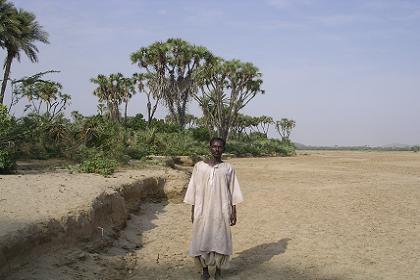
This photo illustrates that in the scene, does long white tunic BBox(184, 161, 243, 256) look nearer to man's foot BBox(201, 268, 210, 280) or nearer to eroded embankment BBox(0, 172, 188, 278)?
man's foot BBox(201, 268, 210, 280)

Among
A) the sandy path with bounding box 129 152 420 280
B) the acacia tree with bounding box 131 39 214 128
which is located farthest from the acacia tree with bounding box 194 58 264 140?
the sandy path with bounding box 129 152 420 280

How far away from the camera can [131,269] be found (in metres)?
5.84

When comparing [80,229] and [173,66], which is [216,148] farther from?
[173,66]

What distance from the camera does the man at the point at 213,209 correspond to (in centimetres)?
525

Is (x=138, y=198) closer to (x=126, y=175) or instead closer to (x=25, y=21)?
(x=126, y=175)

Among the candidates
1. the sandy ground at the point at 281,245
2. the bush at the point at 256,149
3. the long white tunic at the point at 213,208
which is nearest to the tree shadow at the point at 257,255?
the sandy ground at the point at 281,245

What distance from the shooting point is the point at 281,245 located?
7184mm

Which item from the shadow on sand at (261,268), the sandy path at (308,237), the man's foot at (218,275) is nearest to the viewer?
the man's foot at (218,275)

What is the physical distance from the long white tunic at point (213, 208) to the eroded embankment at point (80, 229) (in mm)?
1595

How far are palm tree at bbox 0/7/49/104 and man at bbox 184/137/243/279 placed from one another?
2503cm

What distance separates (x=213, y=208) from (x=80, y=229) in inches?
74.9

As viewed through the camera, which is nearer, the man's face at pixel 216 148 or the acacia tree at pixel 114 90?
the man's face at pixel 216 148

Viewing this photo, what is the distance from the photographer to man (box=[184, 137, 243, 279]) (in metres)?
5.25

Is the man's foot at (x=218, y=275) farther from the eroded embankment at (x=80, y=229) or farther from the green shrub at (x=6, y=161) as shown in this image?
the green shrub at (x=6, y=161)
